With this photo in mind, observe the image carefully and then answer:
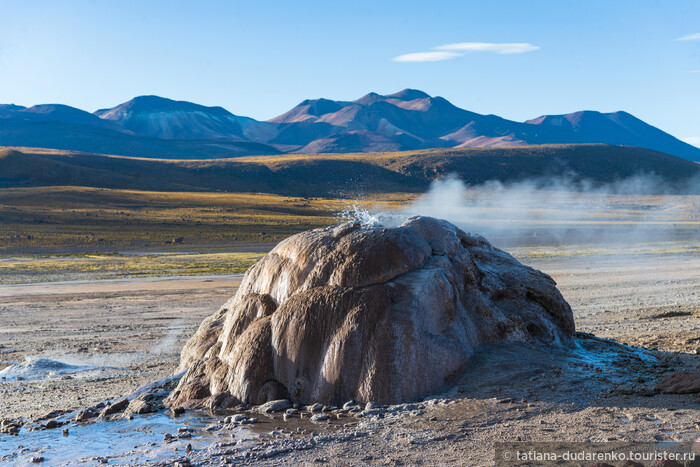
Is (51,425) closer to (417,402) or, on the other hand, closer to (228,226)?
(417,402)

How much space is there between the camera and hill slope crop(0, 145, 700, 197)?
127 meters

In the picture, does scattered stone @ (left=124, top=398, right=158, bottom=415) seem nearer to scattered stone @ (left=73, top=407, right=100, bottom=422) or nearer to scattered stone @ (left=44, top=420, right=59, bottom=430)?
scattered stone @ (left=73, top=407, right=100, bottom=422)

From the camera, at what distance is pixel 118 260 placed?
140ft

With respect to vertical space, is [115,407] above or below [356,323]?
below

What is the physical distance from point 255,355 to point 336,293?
4.14ft

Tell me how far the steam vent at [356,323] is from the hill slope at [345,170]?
116492mm

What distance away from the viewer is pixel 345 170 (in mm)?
146625

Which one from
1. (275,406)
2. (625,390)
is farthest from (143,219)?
(625,390)

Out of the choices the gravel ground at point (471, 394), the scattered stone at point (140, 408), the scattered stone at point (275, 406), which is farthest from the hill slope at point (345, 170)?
the scattered stone at point (275, 406)

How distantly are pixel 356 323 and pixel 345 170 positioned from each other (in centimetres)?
13891

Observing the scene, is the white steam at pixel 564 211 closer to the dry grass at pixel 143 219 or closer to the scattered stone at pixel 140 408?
the dry grass at pixel 143 219

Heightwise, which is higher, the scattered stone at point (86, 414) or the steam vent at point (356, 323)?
the steam vent at point (356, 323)

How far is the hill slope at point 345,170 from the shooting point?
127375mm

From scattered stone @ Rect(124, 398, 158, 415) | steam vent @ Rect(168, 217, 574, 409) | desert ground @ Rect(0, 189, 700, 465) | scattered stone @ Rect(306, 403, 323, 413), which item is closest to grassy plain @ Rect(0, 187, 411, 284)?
desert ground @ Rect(0, 189, 700, 465)
